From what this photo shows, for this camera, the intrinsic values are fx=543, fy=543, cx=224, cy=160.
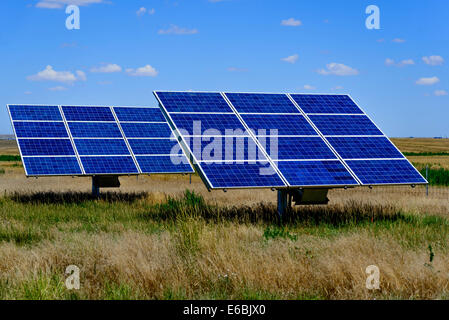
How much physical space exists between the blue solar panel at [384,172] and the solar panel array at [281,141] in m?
0.03

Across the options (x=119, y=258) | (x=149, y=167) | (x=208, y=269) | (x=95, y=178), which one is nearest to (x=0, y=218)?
(x=95, y=178)

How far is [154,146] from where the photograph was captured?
24781 mm

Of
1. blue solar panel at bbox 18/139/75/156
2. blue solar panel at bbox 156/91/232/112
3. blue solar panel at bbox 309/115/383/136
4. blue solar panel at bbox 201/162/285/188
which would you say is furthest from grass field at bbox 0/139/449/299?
blue solar panel at bbox 18/139/75/156

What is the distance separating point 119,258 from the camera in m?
10.0

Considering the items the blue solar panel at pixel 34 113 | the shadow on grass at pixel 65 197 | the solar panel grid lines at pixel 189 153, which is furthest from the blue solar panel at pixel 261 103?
the blue solar panel at pixel 34 113

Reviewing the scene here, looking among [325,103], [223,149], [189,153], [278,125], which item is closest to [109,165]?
[189,153]

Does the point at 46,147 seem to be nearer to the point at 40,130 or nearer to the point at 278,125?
the point at 40,130

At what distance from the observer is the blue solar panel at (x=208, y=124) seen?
16109 millimetres

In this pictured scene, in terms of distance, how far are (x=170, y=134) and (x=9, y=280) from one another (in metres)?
17.4

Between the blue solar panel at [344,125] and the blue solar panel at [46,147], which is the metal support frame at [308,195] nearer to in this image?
the blue solar panel at [344,125]

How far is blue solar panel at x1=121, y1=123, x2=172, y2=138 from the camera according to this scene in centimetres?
2516

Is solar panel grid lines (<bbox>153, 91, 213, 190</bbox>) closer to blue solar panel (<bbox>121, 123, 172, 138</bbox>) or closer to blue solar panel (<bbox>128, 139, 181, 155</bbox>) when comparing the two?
blue solar panel (<bbox>128, 139, 181, 155</bbox>)

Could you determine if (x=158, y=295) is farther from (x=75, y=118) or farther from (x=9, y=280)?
(x=75, y=118)

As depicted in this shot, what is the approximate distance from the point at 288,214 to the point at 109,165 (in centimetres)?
876
